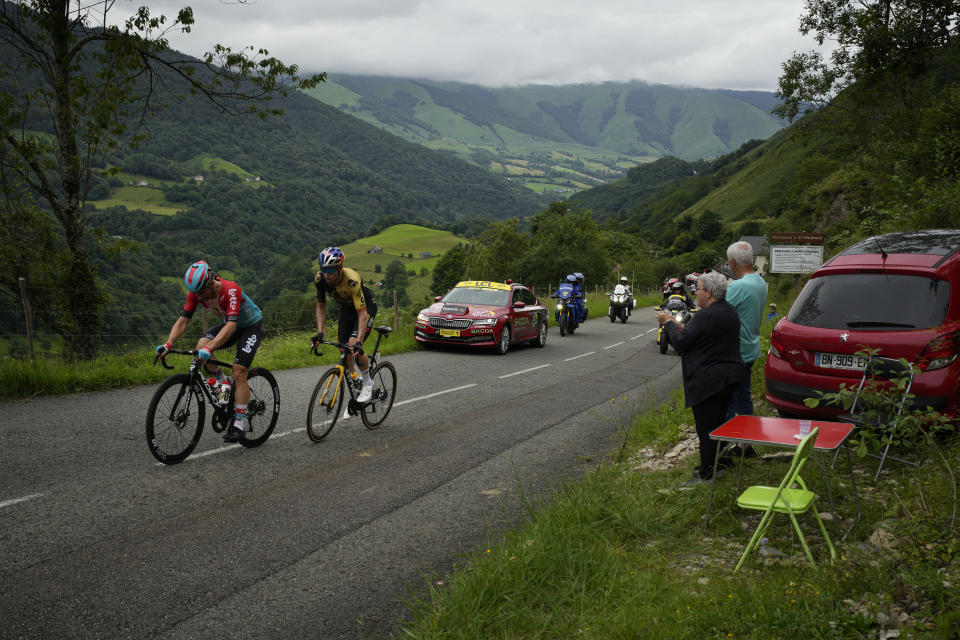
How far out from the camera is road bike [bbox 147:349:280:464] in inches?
238

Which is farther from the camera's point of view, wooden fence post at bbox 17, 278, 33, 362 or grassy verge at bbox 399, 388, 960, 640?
wooden fence post at bbox 17, 278, 33, 362

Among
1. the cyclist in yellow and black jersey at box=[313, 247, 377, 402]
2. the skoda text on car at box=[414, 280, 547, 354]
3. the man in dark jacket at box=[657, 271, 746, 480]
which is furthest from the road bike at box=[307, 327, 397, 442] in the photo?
the skoda text on car at box=[414, 280, 547, 354]

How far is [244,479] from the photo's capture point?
5855 mm

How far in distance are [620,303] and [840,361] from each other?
2443cm

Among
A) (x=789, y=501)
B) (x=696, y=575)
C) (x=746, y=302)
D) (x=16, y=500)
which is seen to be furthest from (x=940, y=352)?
(x=16, y=500)

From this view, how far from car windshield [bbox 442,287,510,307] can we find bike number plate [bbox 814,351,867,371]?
1125 centimetres

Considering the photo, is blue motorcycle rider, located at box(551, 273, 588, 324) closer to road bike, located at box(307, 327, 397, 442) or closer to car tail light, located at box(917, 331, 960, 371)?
road bike, located at box(307, 327, 397, 442)

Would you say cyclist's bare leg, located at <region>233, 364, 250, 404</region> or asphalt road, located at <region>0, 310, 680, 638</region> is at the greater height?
cyclist's bare leg, located at <region>233, 364, 250, 404</region>

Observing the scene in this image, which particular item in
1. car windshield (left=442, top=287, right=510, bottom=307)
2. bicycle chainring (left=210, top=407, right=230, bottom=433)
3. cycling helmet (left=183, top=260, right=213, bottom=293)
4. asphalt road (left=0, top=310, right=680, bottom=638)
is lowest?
asphalt road (left=0, top=310, right=680, bottom=638)

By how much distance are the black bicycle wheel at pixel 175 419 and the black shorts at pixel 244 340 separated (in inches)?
20.4

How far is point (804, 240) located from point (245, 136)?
557 feet

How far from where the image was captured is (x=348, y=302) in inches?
314

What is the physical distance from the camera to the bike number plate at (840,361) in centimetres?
616

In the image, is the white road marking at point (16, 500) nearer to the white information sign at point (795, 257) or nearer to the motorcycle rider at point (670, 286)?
the motorcycle rider at point (670, 286)
